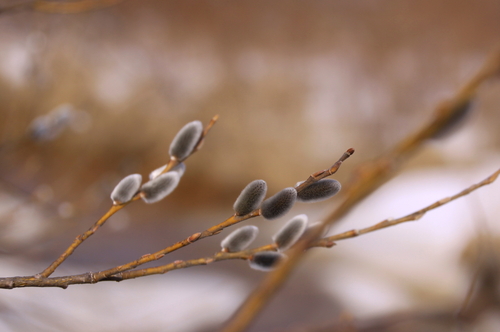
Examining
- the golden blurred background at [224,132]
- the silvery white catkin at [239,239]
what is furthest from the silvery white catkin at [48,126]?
the silvery white catkin at [239,239]

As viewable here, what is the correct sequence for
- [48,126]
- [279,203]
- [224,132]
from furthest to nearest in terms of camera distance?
1. [224,132]
2. [48,126]
3. [279,203]

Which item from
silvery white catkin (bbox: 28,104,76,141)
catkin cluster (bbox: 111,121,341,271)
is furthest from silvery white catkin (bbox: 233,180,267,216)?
silvery white catkin (bbox: 28,104,76,141)

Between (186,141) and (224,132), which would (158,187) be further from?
(224,132)

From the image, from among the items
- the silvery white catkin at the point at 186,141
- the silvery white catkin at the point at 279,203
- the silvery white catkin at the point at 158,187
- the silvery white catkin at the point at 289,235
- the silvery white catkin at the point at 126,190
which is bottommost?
the silvery white catkin at the point at 289,235

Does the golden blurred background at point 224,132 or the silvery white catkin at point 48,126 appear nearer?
the silvery white catkin at point 48,126

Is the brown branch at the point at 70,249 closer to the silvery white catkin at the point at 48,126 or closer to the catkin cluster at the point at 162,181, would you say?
the catkin cluster at the point at 162,181

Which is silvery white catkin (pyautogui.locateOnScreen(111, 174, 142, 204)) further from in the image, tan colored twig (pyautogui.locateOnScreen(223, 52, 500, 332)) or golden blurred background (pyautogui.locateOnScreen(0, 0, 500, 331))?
golden blurred background (pyautogui.locateOnScreen(0, 0, 500, 331))

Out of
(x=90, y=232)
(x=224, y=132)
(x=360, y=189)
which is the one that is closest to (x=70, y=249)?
(x=90, y=232)
